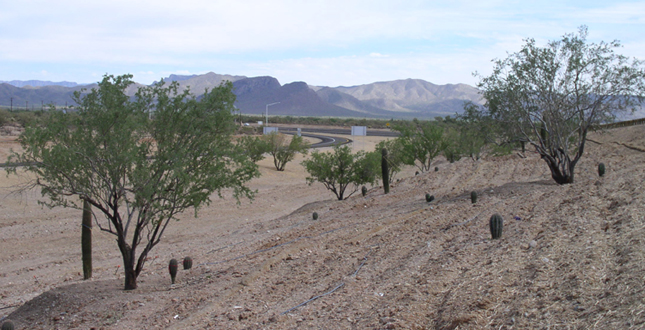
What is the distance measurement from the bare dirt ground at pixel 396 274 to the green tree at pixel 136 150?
1.93 meters

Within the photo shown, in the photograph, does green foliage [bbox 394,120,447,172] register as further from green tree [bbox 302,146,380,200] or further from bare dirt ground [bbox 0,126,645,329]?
bare dirt ground [bbox 0,126,645,329]

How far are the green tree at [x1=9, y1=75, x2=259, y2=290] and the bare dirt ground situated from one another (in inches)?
75.8

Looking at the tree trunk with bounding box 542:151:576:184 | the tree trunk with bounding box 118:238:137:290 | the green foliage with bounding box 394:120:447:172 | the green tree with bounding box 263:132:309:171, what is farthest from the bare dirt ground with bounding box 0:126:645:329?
the green tree with bounding box 263:132:309:171

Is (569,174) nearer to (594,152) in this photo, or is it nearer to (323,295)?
(594,152)

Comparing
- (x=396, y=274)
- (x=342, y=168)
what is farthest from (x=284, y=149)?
(x=396, y=274)

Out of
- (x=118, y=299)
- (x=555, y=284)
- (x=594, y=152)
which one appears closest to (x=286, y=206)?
(x=594, y=152)

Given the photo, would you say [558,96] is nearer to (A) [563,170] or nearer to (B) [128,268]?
(A) [563,170]

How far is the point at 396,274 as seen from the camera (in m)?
8.80

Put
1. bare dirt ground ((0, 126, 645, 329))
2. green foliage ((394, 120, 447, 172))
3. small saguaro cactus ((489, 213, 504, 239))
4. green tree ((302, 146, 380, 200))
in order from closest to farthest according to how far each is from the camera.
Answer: bare dirt ground ((0, 126, 645, 329)), small saguaro cactus ((489, 213, 504, 239)), green tree ((302, 146, 380, 200)), green foliage ((394, 120, 447, 172))

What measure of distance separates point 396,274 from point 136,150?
5.92 m

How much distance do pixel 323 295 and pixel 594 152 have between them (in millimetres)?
25650

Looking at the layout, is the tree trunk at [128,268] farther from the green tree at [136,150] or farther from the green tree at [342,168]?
the green tree at [342,168]

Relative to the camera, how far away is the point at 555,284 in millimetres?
6695

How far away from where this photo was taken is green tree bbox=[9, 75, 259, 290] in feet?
34.7
